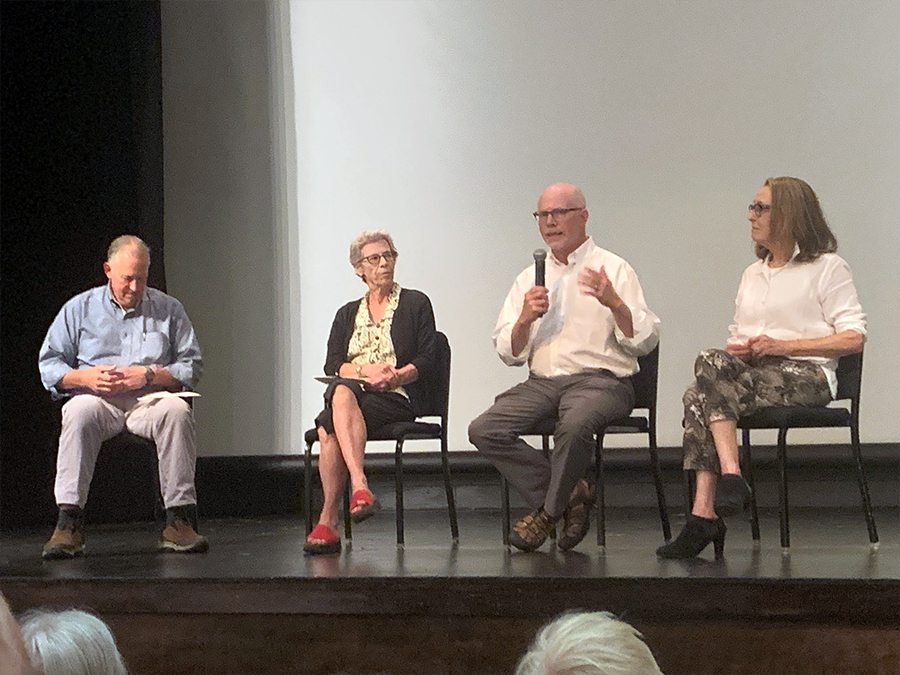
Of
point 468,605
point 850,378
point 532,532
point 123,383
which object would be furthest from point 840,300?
point 123,383

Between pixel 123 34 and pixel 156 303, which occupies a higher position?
pixel 123 34

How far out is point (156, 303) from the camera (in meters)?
4.04

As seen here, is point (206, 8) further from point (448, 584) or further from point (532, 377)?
point (448, 584)

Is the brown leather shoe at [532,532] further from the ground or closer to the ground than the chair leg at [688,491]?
closer to the ground

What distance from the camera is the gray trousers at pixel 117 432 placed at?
3.68m

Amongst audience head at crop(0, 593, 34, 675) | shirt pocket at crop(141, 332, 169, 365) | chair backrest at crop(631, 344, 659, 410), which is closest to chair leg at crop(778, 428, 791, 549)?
chair backrest at crop(631, 344, 659, 410)

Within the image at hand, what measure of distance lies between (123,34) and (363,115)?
1127 millimetres

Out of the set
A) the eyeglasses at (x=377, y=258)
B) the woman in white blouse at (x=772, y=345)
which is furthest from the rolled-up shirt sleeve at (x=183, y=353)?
the woman in white blouse at (x=772, y=345)

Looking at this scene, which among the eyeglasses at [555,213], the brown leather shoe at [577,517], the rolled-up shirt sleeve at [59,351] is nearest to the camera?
the brown leather shoe at [577,517]

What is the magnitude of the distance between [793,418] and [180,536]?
77.5 inches

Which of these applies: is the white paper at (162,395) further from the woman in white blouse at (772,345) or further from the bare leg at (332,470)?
the woman in white blouse at (772,345)

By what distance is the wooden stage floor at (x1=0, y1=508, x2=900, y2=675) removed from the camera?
8.31 ft

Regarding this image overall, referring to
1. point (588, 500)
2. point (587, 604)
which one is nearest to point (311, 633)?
point (587, 604)

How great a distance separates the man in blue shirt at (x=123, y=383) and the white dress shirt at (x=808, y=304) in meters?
1.86
